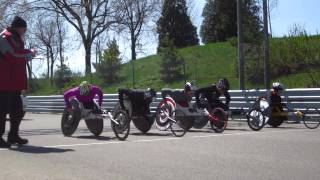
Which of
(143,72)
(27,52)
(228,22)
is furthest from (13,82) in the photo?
(228,22)

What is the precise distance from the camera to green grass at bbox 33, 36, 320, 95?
27.3 meters

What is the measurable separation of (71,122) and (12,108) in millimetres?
2902

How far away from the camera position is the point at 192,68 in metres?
34.1

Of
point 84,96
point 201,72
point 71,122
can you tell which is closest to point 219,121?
point 84,96

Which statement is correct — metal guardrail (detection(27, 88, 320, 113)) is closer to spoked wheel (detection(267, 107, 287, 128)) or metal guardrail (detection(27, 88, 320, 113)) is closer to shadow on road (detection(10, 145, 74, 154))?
spoked wheel (detection(267, 107, 287, 128))

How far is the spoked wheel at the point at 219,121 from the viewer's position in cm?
1431

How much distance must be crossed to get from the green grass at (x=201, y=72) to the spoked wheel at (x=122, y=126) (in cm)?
1407

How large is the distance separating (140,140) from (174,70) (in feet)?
65.0

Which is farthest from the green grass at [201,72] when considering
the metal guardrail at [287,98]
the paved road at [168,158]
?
the paved road at [168,158]

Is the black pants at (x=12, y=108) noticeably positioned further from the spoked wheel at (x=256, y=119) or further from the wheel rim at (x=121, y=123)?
the spoked wheel at (x=256, y=119)

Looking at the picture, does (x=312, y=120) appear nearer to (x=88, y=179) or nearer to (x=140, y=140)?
(x=140, y=140)

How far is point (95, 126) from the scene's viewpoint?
44.9 ft

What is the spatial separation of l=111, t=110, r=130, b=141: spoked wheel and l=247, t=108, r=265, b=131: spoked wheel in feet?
12.4

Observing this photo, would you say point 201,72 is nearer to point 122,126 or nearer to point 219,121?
point 219,121
